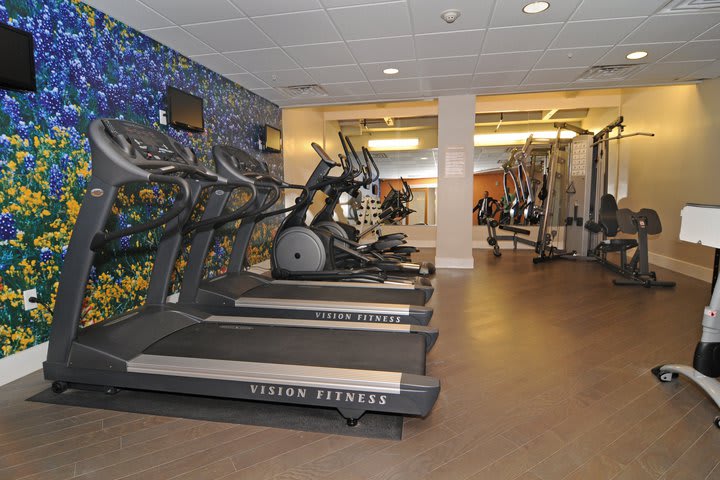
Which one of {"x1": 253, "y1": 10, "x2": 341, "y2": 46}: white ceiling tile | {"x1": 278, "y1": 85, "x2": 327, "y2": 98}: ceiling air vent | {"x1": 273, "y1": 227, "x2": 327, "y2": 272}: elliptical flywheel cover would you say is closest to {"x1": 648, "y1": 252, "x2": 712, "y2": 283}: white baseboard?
{"x1": 273, "y1": 227, "x2": 327, "y2": 272}: elliptical flywheel cover

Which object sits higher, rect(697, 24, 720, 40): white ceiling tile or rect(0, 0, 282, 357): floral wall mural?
rect(697, 24, 720, 40): white ceiling tile

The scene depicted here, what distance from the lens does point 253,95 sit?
518 cm

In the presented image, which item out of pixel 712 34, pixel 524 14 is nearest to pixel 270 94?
pixel 524 14

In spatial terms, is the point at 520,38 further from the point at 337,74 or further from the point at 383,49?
the point at 337,74

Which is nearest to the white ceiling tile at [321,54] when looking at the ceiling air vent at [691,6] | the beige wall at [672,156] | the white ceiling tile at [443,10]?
Answer: the white ceiling tile at [443,10]

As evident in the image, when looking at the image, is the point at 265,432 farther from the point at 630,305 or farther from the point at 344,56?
the point at 630,305

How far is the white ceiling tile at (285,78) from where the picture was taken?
4332 millimetres

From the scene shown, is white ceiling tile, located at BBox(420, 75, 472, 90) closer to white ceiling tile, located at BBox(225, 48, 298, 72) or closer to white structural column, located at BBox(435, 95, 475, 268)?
white structural column, located at BBox(435, 95, 475, 268)

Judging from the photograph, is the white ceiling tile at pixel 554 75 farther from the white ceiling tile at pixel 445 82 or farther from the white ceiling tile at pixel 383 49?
the white ceiling tile at pixel 383 49

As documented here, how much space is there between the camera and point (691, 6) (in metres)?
2.84

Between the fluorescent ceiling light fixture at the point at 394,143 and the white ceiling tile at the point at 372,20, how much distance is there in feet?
16.2

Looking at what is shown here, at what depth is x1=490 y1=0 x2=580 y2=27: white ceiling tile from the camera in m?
2.80

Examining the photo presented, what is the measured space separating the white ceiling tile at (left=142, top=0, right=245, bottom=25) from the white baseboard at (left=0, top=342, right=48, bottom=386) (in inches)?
98.5

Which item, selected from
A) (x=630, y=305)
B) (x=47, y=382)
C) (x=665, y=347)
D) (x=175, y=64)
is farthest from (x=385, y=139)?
(x=47, y=382)
